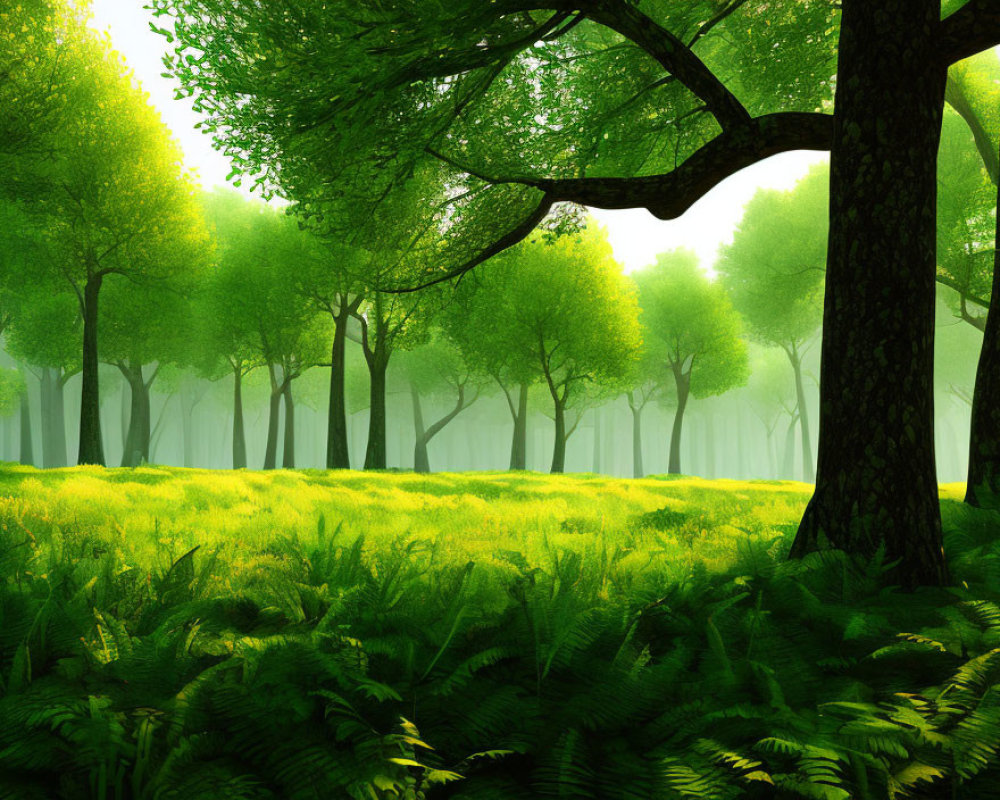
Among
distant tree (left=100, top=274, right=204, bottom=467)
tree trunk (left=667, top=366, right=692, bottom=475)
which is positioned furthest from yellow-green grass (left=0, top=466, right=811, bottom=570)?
tree trunk (left=667, top=366, right=692, bottom=475)

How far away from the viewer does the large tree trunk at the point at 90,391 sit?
15.1 metres

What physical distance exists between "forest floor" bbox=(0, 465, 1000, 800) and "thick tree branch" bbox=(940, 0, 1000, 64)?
3401mm

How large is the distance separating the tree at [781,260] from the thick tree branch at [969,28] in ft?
64.4

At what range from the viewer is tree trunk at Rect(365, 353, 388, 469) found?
1842cm

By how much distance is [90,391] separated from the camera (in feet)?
50.4

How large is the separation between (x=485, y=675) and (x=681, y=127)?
325 inches

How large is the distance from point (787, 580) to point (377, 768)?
252cm

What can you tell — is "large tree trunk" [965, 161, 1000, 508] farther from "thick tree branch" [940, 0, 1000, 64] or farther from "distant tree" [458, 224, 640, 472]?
"distant tree" [458, 224, 640, 472]

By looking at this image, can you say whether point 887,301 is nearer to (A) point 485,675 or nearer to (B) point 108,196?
(A) point 485,675

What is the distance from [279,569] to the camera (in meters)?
3.53

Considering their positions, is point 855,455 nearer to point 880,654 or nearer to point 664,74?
point 880,654

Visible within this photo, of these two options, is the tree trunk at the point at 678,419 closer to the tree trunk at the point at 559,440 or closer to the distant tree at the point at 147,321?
the tree trunk at the point at 559,440

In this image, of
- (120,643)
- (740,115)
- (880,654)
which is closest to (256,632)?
(120,643)

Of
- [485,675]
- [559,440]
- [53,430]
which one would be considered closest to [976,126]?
[559,440]
